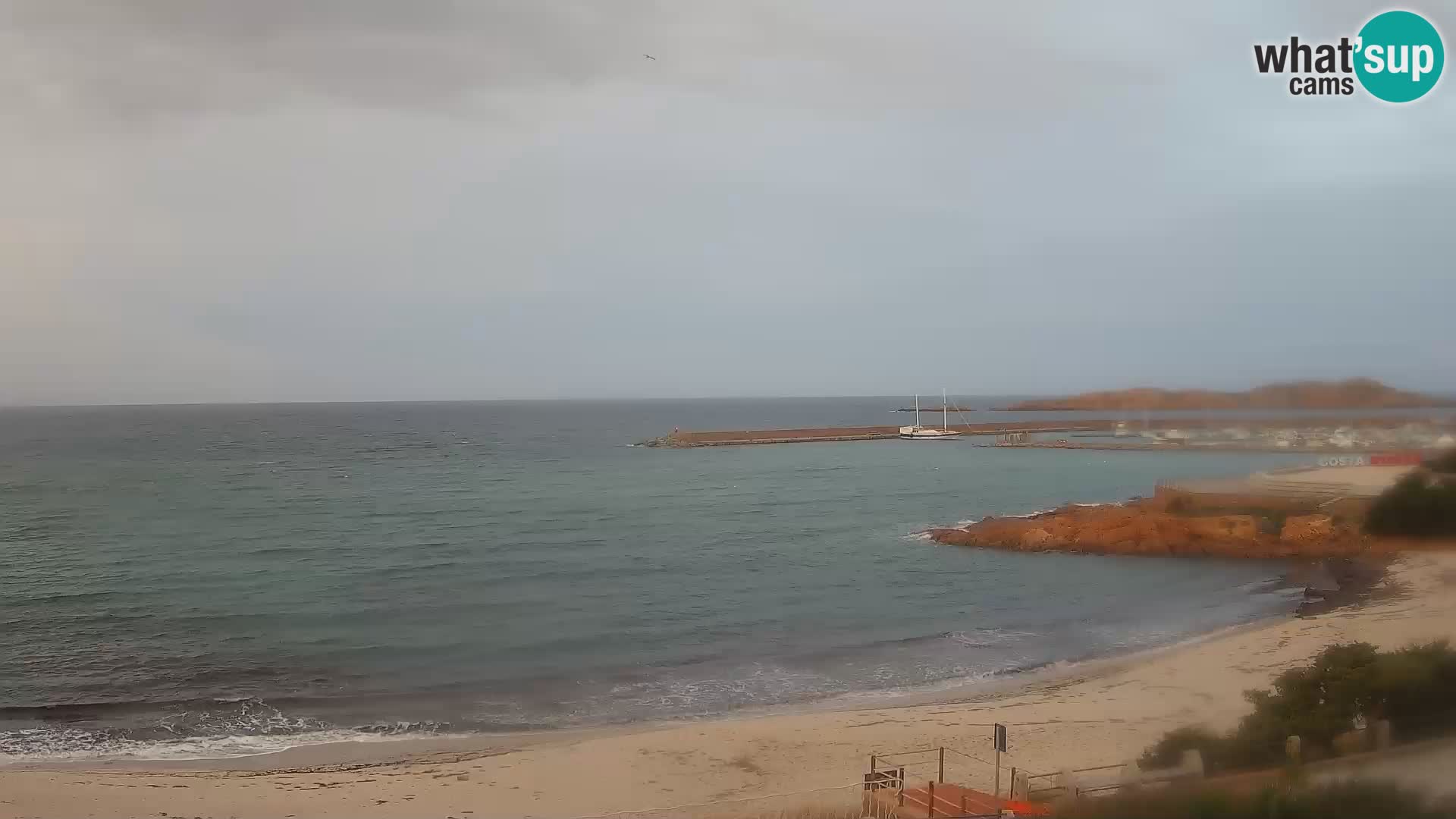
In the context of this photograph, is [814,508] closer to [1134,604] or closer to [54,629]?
[1134,604]

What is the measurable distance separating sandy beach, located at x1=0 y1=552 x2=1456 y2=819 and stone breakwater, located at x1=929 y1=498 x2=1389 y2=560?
4903 millimetres

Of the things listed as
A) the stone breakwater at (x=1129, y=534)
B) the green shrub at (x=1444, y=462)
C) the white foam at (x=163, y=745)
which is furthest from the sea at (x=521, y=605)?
the stone breakwater at (x=1129, y=534)

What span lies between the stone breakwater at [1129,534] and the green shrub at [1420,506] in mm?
9795

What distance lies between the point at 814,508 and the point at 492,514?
13537mm

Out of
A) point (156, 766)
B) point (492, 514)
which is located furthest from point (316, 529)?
point (156, 766)

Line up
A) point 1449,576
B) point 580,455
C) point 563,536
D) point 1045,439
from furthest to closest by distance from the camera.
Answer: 1. point 1045,439
2. point 580,455
3. point 563,536
4. point 1449,576

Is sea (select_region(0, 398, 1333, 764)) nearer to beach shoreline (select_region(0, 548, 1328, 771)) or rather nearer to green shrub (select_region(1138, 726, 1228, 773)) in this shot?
beach shoreline (select_region(0, 548, 1328, 771))

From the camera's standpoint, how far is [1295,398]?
5.23 meters

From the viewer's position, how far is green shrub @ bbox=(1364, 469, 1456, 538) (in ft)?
16.3

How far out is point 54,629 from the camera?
60.2 feet

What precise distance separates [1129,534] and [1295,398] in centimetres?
2306

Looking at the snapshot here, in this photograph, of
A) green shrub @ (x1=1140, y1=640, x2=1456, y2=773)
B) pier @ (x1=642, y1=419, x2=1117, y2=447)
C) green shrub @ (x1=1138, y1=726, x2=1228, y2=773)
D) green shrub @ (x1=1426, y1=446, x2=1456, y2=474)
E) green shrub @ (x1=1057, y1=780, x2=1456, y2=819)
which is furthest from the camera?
pier @ (x1=642, y1=419, x2=1117, y2=447)

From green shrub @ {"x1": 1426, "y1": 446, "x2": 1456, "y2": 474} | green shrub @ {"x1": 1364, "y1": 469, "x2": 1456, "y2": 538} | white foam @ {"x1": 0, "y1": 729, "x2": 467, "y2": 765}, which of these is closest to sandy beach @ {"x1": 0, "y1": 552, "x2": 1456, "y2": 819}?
white foam @ {"x1": 0, "y1": 729, "x2": 467, "y2": 765}

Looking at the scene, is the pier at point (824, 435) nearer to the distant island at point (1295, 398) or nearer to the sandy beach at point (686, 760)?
the sandy beach at point (686, 760)
